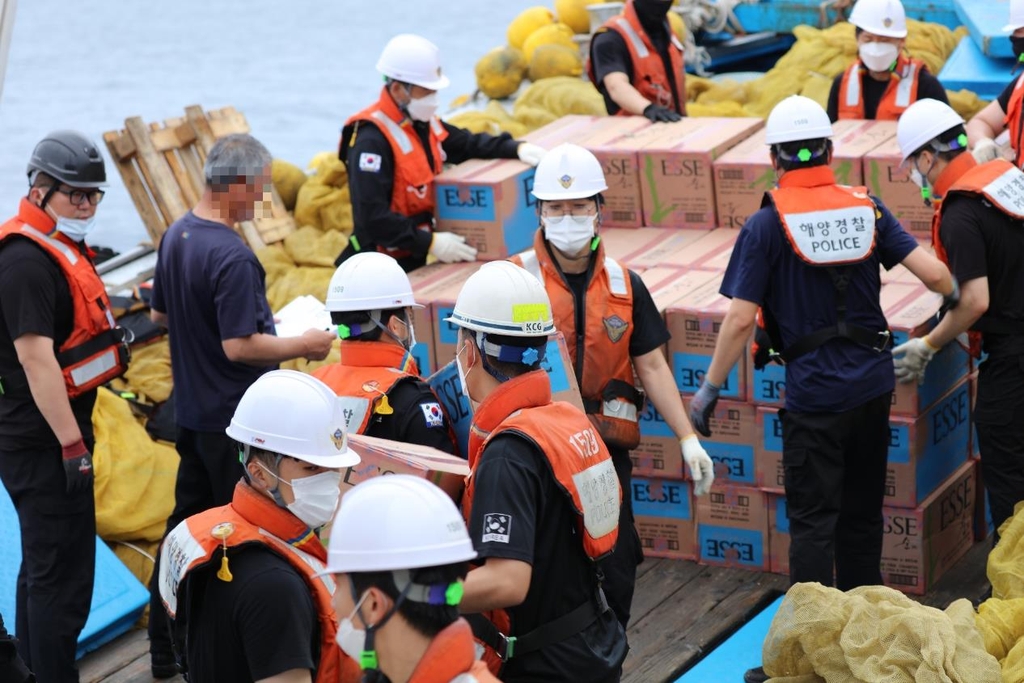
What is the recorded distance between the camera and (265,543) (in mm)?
3260

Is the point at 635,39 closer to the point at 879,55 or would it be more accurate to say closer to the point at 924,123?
the point at 879,55

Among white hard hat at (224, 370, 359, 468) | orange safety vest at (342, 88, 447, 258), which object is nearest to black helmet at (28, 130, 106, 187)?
orange safety vest at (342, 88, 447, 258)

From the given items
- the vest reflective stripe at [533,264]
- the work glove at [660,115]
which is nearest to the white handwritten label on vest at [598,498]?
the vest reflective stripe at [533,264]

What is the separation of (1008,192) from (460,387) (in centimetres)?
225

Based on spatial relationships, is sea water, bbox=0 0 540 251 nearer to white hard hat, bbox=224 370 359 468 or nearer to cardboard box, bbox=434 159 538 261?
cardboard box, bbox=434 159 538 261

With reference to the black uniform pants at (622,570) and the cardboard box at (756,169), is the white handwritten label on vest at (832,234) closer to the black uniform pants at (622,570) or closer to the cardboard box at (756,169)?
the black uniform pants at (622,570)

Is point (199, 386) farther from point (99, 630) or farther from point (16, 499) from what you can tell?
point (99, 630)

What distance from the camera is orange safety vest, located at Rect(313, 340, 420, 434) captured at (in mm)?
4426

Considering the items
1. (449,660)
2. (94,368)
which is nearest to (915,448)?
(94,368)

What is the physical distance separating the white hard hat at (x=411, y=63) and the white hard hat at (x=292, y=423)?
11.0 ft

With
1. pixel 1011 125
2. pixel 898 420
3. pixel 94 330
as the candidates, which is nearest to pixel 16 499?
pixel 94 330

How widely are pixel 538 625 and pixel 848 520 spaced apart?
7.62 ft

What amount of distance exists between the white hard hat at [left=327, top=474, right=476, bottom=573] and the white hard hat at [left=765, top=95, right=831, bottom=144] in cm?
304

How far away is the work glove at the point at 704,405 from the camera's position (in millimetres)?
5566
